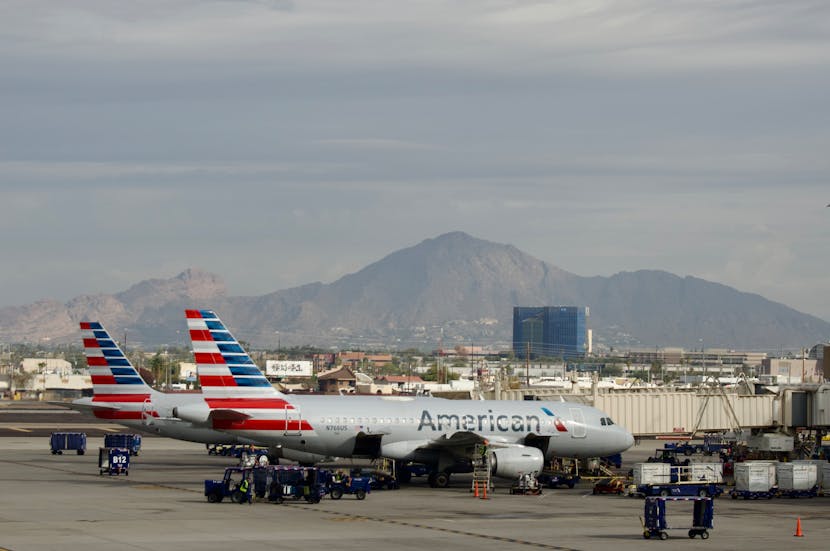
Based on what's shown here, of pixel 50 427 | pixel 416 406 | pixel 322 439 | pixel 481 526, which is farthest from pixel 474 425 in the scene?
pixel 50 427

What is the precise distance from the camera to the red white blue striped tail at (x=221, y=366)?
213ft

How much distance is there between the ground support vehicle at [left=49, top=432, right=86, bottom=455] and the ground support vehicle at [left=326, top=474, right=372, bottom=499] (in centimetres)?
3859

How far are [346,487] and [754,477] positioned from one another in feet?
61.7

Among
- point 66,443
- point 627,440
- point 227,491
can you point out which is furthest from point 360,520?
point 66,443

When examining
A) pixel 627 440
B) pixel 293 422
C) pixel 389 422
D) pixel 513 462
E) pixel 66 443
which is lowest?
pixel 66 443

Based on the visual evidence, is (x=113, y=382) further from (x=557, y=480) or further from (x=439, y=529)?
(x=439, y=529)

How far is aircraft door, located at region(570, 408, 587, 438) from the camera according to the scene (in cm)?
7231

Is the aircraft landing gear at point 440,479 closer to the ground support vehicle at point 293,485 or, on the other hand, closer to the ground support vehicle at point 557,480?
the ground support vehicle at point 557,480

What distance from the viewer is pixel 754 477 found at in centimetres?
6341

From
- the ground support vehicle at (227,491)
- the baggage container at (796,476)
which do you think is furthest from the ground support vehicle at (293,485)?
the baggage container at (796,476)

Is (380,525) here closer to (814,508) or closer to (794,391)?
(814,508)

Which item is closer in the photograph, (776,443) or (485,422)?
(485,422)

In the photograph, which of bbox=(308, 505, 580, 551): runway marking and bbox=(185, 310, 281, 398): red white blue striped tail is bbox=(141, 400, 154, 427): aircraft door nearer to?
bbox=(185, 310, 281, 398): red white blue striped tail

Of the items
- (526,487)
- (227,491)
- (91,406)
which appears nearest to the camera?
(227,491)
